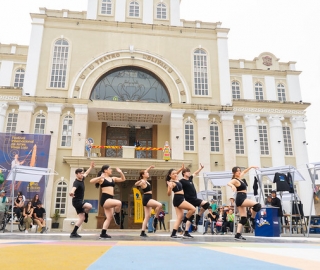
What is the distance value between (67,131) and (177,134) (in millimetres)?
7871

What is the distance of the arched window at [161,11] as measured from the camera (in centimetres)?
2508

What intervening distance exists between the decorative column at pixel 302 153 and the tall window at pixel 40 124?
739 inches

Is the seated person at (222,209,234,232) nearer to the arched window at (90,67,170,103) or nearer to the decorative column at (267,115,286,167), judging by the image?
the decorative column at (267,115,286,167)

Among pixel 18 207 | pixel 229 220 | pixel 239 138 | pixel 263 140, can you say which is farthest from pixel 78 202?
pixel 263 140

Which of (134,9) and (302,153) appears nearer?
(302,153)

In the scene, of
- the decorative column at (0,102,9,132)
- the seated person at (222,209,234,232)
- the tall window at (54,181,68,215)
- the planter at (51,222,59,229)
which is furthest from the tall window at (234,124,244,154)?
the decorative column at (0,102,9,132)

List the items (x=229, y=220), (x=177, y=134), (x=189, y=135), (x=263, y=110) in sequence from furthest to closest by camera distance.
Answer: (x=263, y=110)
(x=189, y=135)
(x=177, y=134)
(x=229, y=220)

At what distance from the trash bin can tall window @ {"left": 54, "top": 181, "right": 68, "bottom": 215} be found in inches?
516

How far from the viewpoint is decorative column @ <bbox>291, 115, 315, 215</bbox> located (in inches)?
847

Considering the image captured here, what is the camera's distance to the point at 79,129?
20.6 metres

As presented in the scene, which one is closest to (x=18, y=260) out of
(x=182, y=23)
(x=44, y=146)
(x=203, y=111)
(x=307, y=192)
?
(x=44, y=146)

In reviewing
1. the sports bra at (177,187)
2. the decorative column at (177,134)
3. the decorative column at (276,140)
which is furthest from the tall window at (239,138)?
the sports bra at (177,187)

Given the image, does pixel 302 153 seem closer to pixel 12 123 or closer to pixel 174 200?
pixel 174 200

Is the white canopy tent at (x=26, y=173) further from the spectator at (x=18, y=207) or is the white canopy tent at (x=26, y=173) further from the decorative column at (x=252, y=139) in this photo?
the decorative column at (x=252, y=139)
